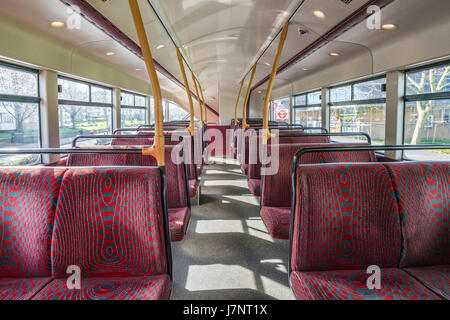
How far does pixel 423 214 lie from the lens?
5.32 ft

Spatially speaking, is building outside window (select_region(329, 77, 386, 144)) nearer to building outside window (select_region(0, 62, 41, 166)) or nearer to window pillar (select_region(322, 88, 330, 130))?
window pillar (select_region(322, 88, 330, 130))

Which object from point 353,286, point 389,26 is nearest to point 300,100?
point 389,26

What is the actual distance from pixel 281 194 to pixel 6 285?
6.86 ft

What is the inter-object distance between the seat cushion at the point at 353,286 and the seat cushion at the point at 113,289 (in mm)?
684

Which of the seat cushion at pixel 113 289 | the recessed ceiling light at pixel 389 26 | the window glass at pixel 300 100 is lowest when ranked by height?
the seat cushion at pixel 113 289

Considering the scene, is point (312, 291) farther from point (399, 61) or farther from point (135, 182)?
point (399, 61)

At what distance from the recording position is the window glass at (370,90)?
182 inches

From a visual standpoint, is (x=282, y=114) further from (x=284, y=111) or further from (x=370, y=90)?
(x=370, y=90)

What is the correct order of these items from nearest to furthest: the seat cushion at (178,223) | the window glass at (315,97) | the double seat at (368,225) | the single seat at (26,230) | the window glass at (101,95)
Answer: the single seat at (26,230), the double seat at (368,225), the seat cushion at (178,223), the window glass at (101,95), the window glass at (315,97)

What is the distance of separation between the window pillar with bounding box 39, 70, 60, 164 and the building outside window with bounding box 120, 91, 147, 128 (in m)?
3.16

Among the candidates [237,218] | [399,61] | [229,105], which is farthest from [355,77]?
[229,105]

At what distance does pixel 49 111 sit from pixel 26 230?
3.24 m

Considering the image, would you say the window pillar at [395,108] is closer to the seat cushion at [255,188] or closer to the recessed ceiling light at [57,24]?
the seat cushion at [255,188]

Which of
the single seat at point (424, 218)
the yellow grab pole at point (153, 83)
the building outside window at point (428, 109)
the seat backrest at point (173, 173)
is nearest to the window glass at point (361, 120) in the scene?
the building outside window at point (428, 109)
